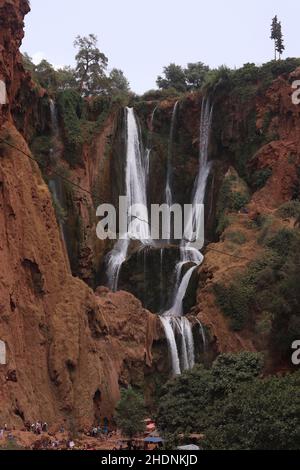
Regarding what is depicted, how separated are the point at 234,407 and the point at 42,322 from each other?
31.1ft

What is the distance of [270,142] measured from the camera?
159 feet

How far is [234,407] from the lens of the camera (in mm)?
22641

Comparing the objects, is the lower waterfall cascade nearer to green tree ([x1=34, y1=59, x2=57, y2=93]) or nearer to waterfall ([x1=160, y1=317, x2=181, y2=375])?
waterfall ([x1=160, y1=317, x2=181, y2=375])

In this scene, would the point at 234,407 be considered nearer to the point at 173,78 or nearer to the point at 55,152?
the point at 55,152

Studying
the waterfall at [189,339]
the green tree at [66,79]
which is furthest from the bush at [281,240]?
the green tree at [66,79]

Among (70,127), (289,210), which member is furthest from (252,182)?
(70,127)

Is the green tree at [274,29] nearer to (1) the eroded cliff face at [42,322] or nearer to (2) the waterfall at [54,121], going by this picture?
(2) the waterfall at [54,121]

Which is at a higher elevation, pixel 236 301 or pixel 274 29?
pixel 274 29

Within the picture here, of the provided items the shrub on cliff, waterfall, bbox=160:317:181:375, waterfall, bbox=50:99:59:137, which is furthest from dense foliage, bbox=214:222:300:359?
waterfall, bbox=50:99:59:137

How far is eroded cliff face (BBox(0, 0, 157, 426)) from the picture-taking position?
27031 mm
